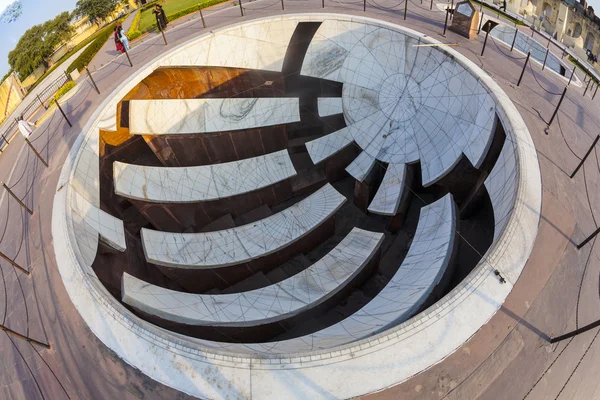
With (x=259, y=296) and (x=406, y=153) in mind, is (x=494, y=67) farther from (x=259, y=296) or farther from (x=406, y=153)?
(x=259, y=296)

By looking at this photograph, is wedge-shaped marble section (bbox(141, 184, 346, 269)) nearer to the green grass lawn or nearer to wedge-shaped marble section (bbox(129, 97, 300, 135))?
wedge-shaped marble section (bbox(129, 97, 300, 135))

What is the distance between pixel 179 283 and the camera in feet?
57.9

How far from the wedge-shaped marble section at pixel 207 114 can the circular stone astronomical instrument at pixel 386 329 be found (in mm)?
1492

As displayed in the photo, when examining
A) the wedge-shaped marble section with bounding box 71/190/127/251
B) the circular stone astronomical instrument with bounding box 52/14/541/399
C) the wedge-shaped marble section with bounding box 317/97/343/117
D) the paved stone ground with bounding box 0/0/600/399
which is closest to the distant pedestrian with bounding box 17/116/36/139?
the paved stone ground with bounding box 0/0/600/399

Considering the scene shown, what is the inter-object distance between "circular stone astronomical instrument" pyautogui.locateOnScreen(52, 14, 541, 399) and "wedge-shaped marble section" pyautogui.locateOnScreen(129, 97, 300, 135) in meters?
1.49

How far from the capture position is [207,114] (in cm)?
2209

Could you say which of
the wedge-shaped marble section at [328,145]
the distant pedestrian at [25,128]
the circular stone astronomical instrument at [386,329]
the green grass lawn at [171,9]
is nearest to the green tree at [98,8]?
the green grass lawn at [171,9]

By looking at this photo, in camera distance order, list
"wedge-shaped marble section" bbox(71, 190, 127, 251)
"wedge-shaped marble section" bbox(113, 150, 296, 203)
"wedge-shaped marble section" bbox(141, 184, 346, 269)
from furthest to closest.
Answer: "wedge-shaped marble section" bbox(113, 150, 296, 203) → "wedge-shaped marble section" bbox(141, 184, 346, 269) → "wedge-shaped marble section" bbox(71, 190, 127, 251)

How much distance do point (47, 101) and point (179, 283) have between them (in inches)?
647

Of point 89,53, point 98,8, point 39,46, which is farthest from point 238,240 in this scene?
point 39,46

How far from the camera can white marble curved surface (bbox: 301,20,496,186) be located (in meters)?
17.9

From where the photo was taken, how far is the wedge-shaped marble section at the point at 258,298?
14078 millimetres

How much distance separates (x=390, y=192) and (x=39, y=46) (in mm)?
37624

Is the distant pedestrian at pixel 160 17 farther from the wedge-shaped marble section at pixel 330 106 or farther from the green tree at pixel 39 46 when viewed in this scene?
the green tree at pixel 39 46
